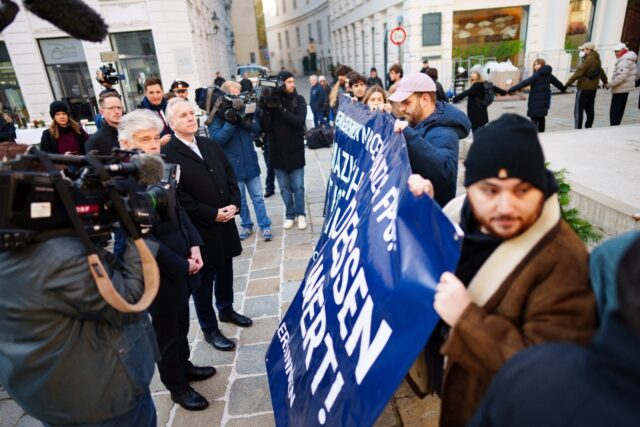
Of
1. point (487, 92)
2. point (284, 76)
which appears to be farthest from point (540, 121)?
point (284, 76)

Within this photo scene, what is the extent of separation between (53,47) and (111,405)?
18500mm

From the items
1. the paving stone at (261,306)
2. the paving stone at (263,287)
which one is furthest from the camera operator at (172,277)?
the paving stone at (263,287)

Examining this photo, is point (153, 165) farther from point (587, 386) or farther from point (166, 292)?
point (587, 386)

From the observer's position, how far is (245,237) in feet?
18.7

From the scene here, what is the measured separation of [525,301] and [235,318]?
294 centimetres

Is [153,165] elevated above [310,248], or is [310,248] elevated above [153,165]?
[153,165]

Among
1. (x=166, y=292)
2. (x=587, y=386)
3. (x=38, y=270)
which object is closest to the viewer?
(x=587, y=386)

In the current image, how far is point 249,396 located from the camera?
2.90m

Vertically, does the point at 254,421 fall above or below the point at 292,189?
below

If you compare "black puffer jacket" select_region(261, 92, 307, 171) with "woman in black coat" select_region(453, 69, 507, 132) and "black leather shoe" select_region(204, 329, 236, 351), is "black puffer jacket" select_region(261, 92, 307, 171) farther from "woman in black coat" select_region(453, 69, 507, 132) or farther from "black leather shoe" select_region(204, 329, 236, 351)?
"woman in black coat" select_region(453, 69, 507, 132)

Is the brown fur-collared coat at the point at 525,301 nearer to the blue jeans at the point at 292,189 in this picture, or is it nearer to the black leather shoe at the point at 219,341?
the black leather shoe at the point at 219,341

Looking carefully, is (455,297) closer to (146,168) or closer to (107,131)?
(146,168)

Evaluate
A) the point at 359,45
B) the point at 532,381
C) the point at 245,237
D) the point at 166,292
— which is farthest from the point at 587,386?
the point at 359,45

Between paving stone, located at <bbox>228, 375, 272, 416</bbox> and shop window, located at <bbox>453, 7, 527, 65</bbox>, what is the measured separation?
62.5 feet
